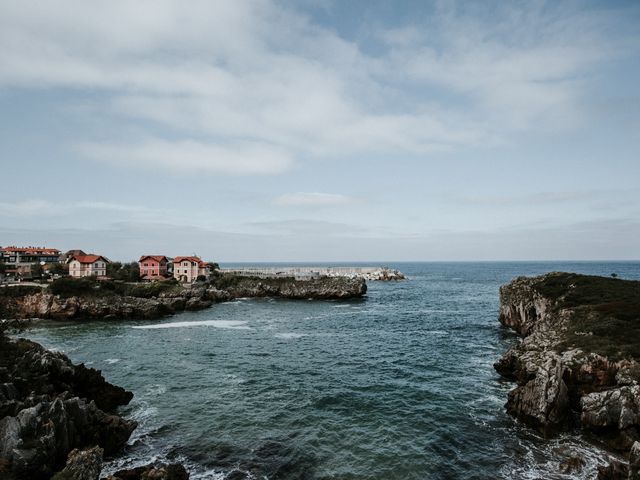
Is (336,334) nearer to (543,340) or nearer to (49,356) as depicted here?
(543,340)

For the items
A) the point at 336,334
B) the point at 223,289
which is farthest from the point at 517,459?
the point at 223,289

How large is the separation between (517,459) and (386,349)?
28.2 meters

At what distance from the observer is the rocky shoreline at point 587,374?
2342 centimetres

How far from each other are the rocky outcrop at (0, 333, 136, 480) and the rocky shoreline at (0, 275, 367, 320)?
35.3 feet

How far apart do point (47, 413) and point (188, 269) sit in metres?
109

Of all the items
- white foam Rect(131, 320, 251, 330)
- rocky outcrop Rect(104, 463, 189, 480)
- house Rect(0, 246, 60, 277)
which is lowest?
white foam Rect(131, 320, 251, 330)

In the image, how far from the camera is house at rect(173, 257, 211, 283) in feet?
414

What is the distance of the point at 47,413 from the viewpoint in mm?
21094

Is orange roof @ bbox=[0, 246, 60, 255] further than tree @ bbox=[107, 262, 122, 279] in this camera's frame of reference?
Yes

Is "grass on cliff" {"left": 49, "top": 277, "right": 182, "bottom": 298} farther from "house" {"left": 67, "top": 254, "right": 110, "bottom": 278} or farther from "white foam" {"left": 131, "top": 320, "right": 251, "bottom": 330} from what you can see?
"house" {"left": 67, "top": 254, "right": 110, "bottom": 278}

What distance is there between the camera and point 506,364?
3803 centimetres

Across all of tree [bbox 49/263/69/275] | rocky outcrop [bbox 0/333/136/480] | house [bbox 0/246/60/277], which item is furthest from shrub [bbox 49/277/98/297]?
house [bbox 0/246/60/277]

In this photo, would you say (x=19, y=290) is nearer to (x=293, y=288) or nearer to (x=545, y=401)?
(x=293, y=288)

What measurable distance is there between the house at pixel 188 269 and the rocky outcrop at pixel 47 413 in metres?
93.1
